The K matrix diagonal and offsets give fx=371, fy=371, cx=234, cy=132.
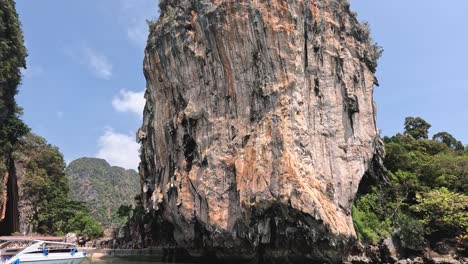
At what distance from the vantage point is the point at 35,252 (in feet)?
57.7

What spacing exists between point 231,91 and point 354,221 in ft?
35.8

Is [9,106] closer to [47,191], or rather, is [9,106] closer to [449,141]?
[47,191]

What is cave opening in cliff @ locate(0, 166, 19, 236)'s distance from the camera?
3562 cm

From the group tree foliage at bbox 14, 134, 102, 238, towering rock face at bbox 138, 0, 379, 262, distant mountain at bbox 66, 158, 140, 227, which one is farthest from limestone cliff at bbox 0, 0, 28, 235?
distant mountain at bbox 66, 158, 140, 227

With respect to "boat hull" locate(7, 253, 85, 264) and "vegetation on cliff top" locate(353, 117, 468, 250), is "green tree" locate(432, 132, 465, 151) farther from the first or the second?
"boat hull" locate(7, 253, 85, 264)

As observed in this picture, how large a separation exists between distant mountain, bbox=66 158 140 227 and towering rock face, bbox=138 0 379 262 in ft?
185

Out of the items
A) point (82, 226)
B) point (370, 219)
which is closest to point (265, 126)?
point (370, 219)

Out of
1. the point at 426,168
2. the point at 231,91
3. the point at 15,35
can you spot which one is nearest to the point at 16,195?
the point at 15,35

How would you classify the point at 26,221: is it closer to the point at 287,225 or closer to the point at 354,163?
the point at 287,225

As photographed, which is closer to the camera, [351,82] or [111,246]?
[351,82]

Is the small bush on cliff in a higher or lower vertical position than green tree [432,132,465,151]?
lower

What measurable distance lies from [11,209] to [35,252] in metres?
22.5

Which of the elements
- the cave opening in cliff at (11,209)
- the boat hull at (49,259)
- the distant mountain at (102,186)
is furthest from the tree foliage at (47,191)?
the distant mountain at (102,186)

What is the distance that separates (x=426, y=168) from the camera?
1059 inches
